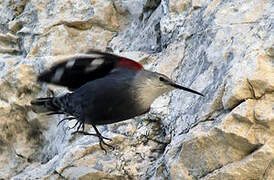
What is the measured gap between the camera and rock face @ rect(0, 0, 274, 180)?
2938 mm

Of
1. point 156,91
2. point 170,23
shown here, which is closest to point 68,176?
point 156,91

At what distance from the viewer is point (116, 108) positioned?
3.51 meters

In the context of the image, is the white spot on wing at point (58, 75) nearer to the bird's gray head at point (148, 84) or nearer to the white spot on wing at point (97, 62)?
the white spot on wing at point (97, 62)

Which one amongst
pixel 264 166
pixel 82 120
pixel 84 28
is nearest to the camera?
pixel 264 166

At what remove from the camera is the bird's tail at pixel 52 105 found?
3.91 meters

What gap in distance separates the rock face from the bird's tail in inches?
10.3

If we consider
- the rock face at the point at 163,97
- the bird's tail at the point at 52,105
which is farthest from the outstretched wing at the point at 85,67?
the rock face at the point at 163,97

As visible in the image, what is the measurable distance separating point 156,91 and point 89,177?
2.52 ft

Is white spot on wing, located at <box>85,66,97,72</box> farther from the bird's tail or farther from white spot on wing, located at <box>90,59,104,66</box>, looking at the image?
the bird's tail

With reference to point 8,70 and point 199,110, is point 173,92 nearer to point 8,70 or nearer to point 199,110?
point 199,110

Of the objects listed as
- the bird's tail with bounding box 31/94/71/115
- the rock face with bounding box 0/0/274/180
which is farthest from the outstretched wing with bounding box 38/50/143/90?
the rock face with bounding box 0/0/274/180

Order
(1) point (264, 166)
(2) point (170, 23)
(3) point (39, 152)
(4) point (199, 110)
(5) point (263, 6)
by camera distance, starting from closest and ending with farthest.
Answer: (1) point (264, 166) → (4) point (199, 110) → (5) point (263, 6) → (2) point (170, 23) → (3) point (39, 152)

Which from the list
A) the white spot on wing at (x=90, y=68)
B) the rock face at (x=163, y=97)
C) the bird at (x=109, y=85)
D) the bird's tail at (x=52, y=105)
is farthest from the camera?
the bird's tail at (x=52, y=105)

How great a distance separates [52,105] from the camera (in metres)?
3.99
